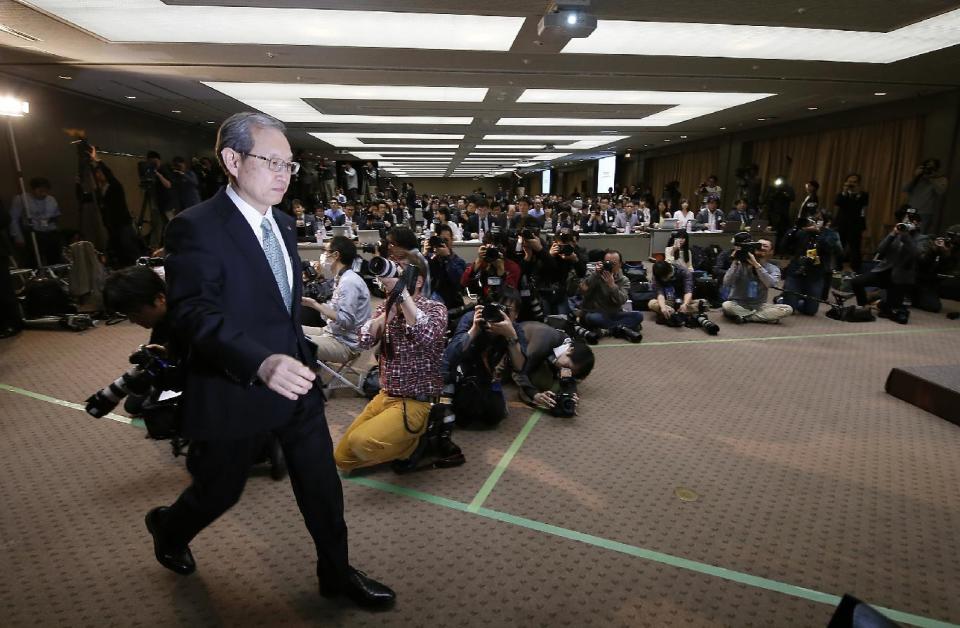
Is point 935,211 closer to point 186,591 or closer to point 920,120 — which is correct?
point 920,120

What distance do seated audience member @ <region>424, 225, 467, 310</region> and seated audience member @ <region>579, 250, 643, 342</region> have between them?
1.42m

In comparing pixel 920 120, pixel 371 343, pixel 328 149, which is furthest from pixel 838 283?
pixel 328 149

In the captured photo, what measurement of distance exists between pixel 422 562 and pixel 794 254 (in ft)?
21.2

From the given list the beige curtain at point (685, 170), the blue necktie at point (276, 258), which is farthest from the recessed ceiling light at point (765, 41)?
the beige curtain at point (685, 170)

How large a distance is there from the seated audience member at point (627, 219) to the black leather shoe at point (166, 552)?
393 inches

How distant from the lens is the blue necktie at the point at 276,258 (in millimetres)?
1301

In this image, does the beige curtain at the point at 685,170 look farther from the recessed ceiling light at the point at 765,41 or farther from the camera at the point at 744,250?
the camera at the point at 744,250

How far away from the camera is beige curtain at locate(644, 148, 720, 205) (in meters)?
14.3

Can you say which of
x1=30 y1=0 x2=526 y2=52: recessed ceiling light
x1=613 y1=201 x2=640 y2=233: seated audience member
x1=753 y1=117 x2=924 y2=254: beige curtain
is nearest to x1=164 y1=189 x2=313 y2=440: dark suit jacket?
x1=30 y1=0 x2=526 y2=52: recessed ceiling light

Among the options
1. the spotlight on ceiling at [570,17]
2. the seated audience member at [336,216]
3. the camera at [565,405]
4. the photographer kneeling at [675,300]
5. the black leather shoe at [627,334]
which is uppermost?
the spotlight on ceiling at [570,17]

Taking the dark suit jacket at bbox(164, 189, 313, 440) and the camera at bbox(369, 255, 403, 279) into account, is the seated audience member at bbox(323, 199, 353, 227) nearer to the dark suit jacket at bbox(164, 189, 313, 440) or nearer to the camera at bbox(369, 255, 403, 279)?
the camera at bbox(369, 255, 403, 279)

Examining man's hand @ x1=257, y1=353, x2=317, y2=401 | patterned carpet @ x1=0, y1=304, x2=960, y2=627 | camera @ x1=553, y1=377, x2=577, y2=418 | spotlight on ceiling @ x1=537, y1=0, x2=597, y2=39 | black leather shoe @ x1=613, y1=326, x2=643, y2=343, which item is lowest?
patterned carpet @ x1=0, y1=304, x2=960, y2=627

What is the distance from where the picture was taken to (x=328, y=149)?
15.1m

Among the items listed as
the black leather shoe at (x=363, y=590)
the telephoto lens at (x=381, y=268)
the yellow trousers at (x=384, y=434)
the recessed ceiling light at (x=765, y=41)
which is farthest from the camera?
the recessed ceiling light at (x=765, y=41)
